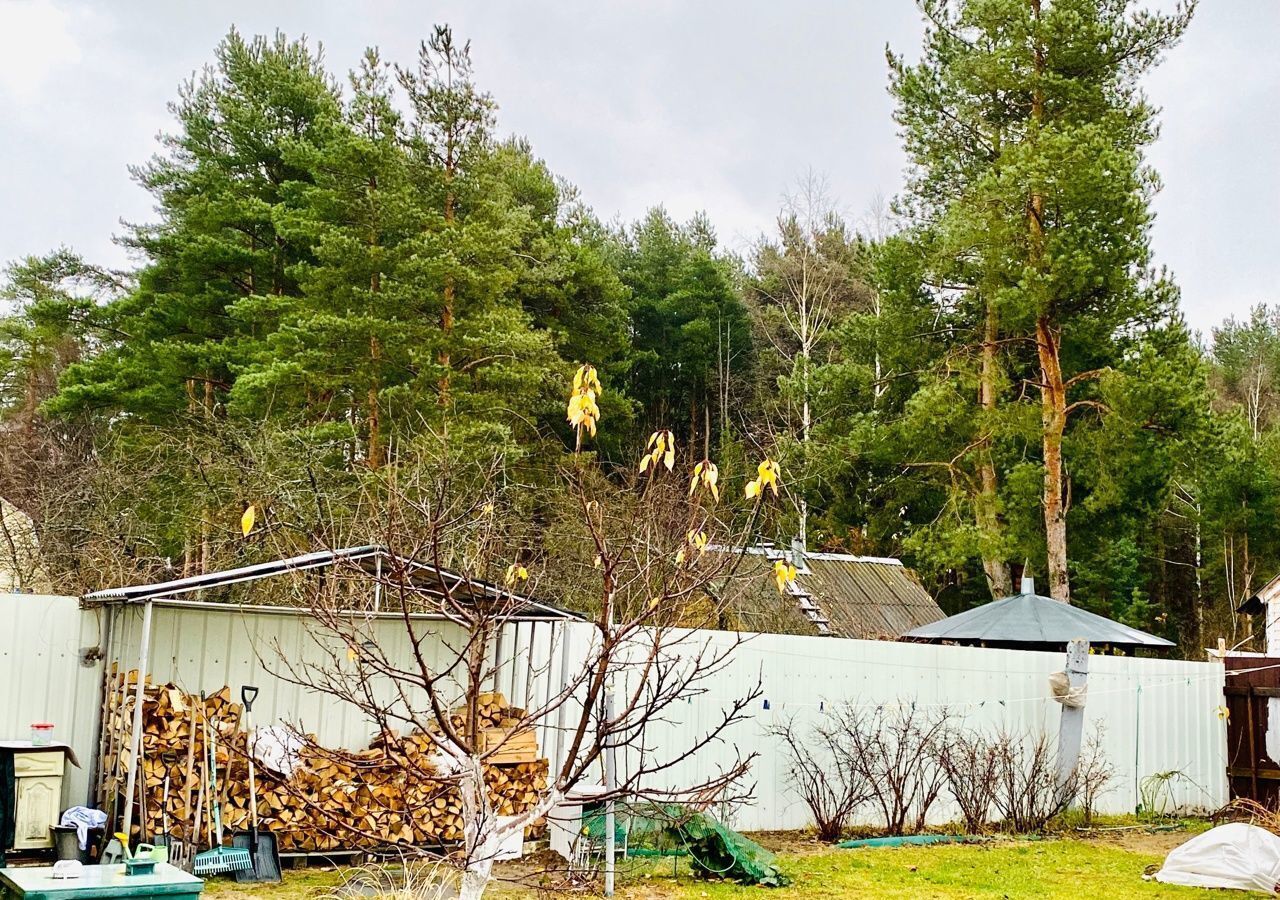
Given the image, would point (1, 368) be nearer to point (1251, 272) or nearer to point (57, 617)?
point (57, 617)

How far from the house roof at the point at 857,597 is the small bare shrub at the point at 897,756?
6.31 m

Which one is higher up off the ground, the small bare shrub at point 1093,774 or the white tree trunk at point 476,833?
the white tree trunk at point 476,833

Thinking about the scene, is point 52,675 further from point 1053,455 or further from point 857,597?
point 1053,455

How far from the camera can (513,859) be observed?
26.6ft

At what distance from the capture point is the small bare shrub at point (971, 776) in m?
10.4

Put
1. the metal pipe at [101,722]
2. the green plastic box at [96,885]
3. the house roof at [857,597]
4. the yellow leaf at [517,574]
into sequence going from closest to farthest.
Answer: the green plastic box at [96,885]
the yellow leaf at [517,574]
the metal pipe at [101,722]
the house roof at [857,597]

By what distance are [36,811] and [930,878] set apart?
6.20 metres

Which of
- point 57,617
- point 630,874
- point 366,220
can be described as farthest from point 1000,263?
point 57,617

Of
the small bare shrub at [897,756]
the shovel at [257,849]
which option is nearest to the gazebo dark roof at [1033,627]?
the small bare shrub at [897,756]

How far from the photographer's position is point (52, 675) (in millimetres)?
7938

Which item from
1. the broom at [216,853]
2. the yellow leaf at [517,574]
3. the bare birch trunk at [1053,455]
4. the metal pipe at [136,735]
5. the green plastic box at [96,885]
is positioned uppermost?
the bare birch trunk at [1053,455]

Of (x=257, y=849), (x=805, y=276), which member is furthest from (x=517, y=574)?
(x=805, y=276)

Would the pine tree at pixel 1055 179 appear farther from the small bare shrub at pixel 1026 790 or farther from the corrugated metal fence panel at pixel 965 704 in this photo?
the small bare shrub at pixel 1026 790

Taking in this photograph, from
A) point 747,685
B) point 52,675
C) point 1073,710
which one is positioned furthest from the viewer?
point 1073,710
